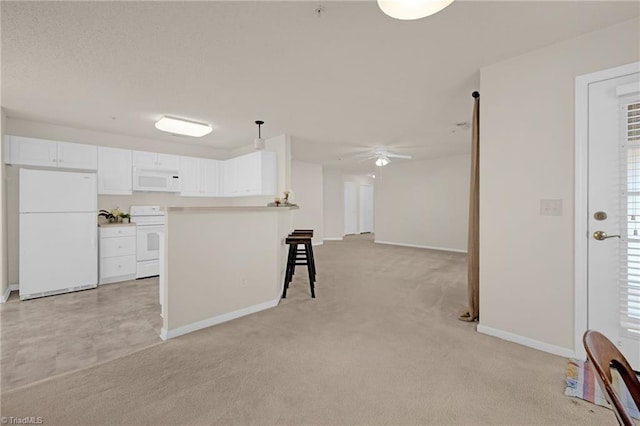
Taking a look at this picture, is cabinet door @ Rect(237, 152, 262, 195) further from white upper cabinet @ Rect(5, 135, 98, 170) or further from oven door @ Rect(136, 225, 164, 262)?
white upper cabinet @ Rect(5, 135, 98, 170)

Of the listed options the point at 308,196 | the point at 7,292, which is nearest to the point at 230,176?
the point at 308,196

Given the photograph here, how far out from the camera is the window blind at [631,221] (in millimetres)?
2018

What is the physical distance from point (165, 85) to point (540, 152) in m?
3.72

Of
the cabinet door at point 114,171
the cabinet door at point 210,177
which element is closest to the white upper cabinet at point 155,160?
the cabinet door at point 114,171

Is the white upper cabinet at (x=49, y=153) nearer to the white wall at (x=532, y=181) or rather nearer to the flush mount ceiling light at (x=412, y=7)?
the flush mount ceiling light at (x=412, y=7)

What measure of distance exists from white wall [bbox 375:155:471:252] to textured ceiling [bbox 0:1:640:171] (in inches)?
138

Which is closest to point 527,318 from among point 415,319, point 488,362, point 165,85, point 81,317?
point 488,362

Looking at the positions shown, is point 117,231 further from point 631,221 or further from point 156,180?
point 631,221

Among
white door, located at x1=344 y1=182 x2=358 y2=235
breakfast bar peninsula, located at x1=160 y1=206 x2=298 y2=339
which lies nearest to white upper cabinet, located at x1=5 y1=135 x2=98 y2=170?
breakfast bar peninsula, located at x1=160 y1=206 x2=298 y2=339

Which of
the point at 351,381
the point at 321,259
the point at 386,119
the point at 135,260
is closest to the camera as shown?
the point at 351,381

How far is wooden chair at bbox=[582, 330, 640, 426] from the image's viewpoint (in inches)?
25.3

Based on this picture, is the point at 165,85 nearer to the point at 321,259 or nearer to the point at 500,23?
the point at 500,23

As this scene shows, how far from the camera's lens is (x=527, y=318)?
246 cm

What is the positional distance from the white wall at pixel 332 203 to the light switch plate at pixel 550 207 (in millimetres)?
7513
